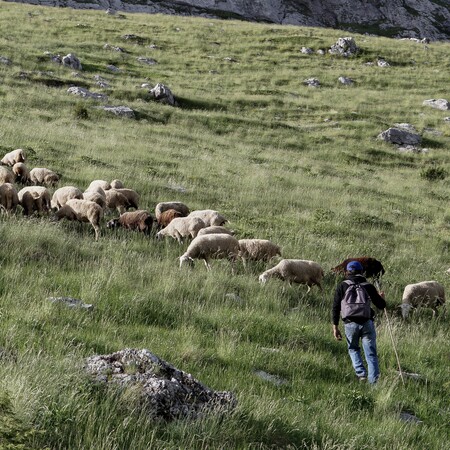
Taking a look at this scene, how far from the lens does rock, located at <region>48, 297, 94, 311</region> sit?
278 inches

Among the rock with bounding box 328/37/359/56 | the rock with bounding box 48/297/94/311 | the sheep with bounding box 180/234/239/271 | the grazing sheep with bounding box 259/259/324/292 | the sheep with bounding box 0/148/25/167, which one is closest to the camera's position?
the rock with bounding box 48/297/94/311

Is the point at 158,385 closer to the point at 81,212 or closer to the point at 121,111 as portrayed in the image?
the point at 81,212

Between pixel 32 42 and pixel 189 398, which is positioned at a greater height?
pixel 32 42

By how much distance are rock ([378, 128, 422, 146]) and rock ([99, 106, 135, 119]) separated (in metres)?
17.8

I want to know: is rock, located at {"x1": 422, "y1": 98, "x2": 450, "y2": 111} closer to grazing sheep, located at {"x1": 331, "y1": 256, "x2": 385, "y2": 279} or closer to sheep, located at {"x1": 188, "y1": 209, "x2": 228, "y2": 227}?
grazing sheep, located at {"x1": 331, "y1": 256, "x2": 385, "y2": 279}

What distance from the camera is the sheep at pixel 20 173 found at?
1673cm

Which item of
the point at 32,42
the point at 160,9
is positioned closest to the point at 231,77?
the point at 32,42

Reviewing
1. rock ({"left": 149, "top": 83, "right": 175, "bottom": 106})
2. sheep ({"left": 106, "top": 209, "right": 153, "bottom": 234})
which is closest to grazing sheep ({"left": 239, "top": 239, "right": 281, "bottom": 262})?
sheep ({"left": 106, "top": 209, "right": 153, "bottom": 234})

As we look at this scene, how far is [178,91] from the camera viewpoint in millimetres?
42219

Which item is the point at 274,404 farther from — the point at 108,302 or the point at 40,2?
the point at 40,2

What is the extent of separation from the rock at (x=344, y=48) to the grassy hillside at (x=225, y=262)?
1606 centimetres

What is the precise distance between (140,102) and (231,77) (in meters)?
16.7

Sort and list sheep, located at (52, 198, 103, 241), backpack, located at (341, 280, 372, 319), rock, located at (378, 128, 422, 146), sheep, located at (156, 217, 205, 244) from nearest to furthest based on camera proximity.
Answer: backpack, located at (341, 280, 372, 319) < sheep, located at (52, 198, 103, 241) < sheep, located at (156, 217, 205, 244) < rock, located at (378, 128, 422, 146)

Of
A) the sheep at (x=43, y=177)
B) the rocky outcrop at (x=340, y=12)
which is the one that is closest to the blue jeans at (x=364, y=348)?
the sheep at (x=43, y=177)
